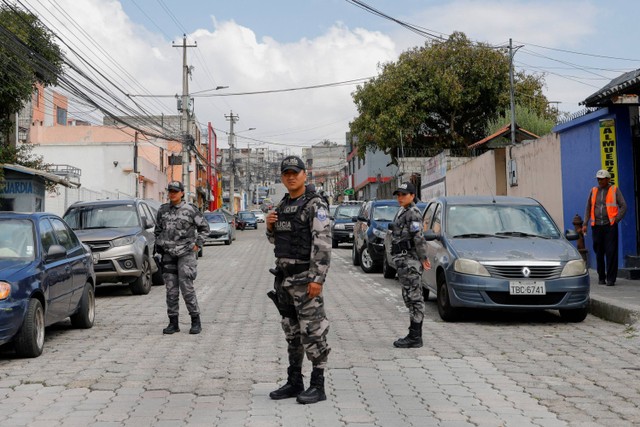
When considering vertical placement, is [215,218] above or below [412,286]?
above

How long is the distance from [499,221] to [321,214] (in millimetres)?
5714

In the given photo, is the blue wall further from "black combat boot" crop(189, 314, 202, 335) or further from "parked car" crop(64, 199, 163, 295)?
"parked car" crop(64, 199, 163, 295)

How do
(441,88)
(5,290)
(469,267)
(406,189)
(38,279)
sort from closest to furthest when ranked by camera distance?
(5,290)
(38,279)
(406,189)
(469,267)
(441,88)

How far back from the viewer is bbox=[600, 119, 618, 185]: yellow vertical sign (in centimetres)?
1420

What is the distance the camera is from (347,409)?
5508mm

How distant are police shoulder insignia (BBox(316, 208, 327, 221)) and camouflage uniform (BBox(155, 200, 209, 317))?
3.86 meters

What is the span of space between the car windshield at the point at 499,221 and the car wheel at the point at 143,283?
19.4 feet

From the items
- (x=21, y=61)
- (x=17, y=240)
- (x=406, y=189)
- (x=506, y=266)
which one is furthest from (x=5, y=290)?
(x=21, y=61)

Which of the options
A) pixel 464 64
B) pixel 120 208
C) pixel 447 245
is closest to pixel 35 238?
pixel 447 245

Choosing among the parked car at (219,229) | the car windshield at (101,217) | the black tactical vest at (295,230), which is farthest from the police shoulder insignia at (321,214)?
the parked car at (219,229)

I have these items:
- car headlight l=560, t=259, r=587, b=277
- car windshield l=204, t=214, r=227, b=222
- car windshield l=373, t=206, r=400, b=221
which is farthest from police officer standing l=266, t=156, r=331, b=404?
car windshield l=204, t=214, r=227, b=222

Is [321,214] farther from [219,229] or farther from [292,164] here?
[219,229]

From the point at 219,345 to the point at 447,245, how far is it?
11.4 feet

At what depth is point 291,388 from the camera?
581 centimetres
